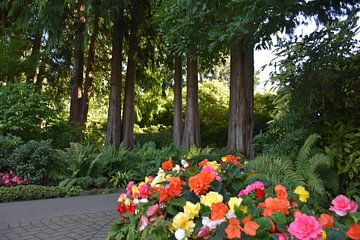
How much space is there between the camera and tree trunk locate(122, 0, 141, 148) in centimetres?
1284

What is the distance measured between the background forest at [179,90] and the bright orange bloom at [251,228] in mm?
1560

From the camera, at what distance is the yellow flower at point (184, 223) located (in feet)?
7.58

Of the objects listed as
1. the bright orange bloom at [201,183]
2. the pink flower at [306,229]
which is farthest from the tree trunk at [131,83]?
the pink flower at [306,229]

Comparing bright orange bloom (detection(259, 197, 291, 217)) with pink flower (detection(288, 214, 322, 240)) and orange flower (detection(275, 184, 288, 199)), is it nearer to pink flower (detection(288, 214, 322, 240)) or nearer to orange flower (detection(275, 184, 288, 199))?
orange flower (detection(275, 184, 288, 199))

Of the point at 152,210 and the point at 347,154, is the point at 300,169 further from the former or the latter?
the point at 152,210

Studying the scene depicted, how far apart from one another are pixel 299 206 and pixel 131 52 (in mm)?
11734

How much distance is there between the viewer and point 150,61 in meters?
14.7

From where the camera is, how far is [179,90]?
12.6 metres

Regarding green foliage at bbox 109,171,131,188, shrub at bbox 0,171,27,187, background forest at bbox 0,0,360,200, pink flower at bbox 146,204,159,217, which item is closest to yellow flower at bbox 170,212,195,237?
pink flower at bbox 146,204,159,217

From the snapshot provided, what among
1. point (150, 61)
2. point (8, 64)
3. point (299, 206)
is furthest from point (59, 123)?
point (299, 206)

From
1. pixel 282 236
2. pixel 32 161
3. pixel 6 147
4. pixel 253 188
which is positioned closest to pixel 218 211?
pixel 282 236

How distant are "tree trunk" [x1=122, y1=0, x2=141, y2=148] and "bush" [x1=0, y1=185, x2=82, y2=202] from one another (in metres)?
5.71

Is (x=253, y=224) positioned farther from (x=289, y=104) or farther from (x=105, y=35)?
(x=105, y=35)

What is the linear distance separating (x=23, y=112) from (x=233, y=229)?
9340 mm
